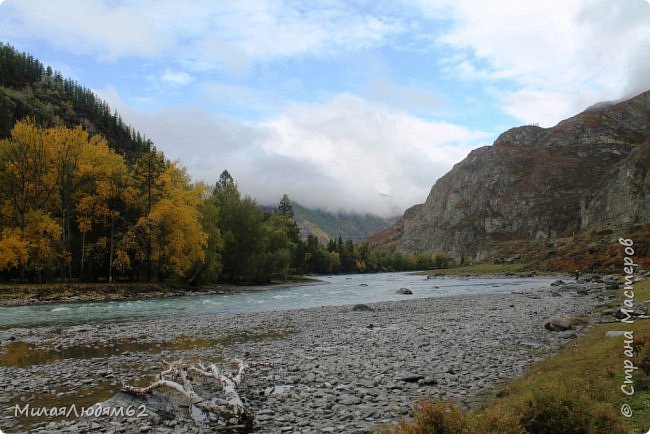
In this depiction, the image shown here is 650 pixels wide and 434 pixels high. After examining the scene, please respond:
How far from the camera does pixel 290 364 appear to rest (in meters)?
16.0

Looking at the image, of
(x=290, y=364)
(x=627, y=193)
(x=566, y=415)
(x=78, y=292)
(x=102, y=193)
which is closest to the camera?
(x=566, y=415)

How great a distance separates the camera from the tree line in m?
52.4

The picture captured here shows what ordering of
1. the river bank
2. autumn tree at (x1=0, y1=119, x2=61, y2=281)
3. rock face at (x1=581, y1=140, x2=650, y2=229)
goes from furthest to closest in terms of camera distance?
rock face at (x1=581, y1=140, x2=650, y2=229), autumn tree at (x1=0, y1=119, x2=61, y2=281), the river bank

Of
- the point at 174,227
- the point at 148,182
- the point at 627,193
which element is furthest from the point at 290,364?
the point at 627,193

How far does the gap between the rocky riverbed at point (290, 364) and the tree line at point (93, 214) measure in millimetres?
30723

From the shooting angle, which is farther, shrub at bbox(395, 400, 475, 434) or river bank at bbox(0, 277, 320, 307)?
river bank at bbox(0, 277, 320, 307)

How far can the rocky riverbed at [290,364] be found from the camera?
34.2ft

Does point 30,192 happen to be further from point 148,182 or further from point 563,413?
point 563,413

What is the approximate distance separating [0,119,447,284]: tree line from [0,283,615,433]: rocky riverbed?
1210 inches

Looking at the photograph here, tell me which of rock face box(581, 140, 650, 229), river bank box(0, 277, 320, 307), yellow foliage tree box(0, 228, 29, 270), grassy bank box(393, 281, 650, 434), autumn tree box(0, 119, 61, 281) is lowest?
river bank box(0, 277, 320, 307)

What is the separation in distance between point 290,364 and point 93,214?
5295cm

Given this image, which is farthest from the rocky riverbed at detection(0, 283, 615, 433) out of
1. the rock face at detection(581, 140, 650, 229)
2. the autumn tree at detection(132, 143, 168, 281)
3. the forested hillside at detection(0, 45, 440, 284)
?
the rock face at detection(581, 140, 650, 229)

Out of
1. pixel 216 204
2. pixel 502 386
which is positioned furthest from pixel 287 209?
pixel 502 386

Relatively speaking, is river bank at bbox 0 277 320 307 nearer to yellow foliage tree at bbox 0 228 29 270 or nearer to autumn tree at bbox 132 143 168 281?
yellow foliage tree at bbox 0 228 29 270
